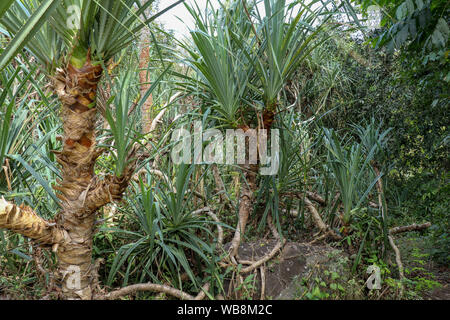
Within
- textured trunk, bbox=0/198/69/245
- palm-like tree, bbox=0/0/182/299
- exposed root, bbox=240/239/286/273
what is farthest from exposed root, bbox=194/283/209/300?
textured trunk, bbox=0/198/69/245

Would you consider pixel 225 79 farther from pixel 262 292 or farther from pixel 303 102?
pixel 303 102

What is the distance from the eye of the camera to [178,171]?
1271 mm

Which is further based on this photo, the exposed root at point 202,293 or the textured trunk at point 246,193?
the textured trunk at point 246,193

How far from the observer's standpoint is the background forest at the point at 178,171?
0.73 m

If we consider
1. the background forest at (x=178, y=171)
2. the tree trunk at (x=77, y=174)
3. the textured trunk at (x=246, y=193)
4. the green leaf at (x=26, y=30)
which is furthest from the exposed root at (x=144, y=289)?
the green leaf at (x=26, y=30)

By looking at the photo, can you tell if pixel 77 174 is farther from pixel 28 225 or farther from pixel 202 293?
pixel 202 293

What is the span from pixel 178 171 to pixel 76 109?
58cm

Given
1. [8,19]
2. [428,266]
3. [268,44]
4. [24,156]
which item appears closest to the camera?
[8,19]

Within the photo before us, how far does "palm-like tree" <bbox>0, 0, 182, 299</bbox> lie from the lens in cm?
67

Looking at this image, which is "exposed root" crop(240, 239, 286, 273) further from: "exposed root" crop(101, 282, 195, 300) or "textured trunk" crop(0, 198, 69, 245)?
"textured trunk" crop(0, 198, 69, 245)

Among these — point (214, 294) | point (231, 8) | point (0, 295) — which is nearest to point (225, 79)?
point (231, 8)

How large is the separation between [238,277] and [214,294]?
120 mm

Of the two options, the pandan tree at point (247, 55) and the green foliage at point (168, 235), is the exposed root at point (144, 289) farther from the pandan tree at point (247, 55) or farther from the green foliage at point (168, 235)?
the pandan tree at point (247, 55)

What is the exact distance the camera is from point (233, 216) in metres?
1.85
